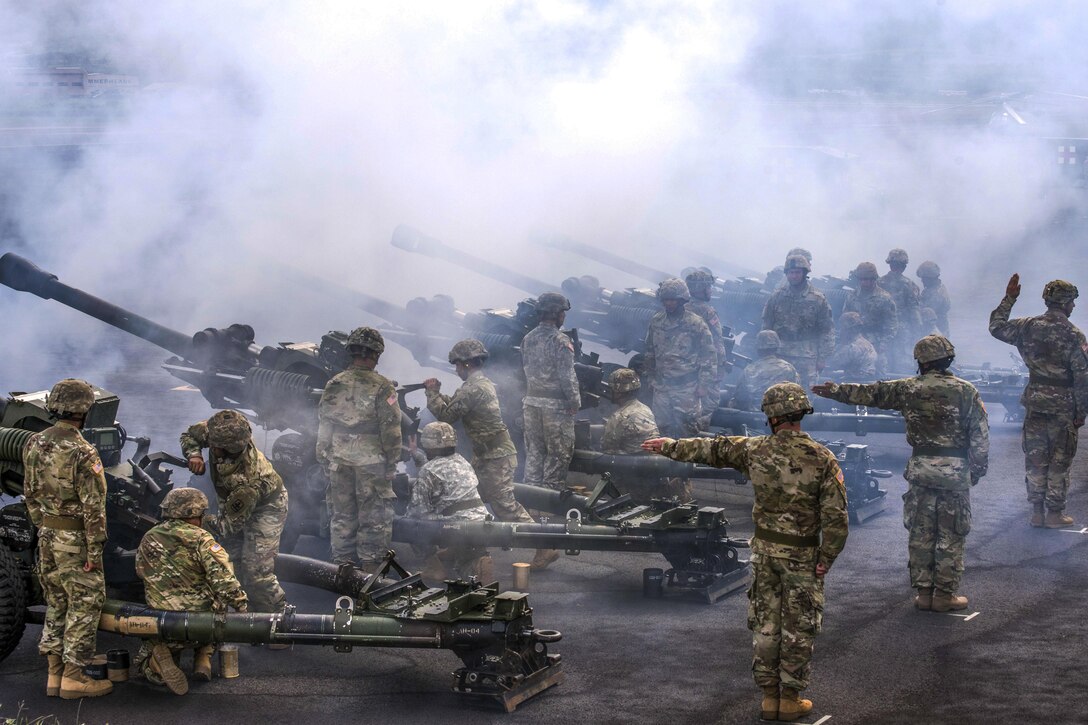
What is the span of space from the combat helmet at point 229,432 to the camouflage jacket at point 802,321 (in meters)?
6.74

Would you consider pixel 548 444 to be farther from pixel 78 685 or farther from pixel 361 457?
pixel 78 685

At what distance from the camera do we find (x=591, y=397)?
1272 cm

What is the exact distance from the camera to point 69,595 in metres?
7.33

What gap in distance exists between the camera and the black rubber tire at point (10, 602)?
24.8 feet

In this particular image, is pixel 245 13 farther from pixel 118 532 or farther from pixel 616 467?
pixel 118 532

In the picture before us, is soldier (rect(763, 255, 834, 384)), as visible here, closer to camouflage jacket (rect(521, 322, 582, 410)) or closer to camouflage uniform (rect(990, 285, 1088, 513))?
camouflage uniform (rect(990, 285, 1088, 513))

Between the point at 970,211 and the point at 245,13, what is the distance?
1619cm

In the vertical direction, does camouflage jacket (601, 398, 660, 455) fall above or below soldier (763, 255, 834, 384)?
below

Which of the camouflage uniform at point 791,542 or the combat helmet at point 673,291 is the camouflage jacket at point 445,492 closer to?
the camouflage uniform at point 791,542

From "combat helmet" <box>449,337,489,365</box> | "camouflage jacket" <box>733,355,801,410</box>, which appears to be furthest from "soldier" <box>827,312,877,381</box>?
"combat helmet" <box>449,337,489,365</box>

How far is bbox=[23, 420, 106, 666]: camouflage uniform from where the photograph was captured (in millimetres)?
7293

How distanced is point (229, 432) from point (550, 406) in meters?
3.84

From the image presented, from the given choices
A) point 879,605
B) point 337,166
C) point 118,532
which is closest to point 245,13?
point 337,166

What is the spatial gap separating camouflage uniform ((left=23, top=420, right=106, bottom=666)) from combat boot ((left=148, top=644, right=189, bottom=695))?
0.35 metres
